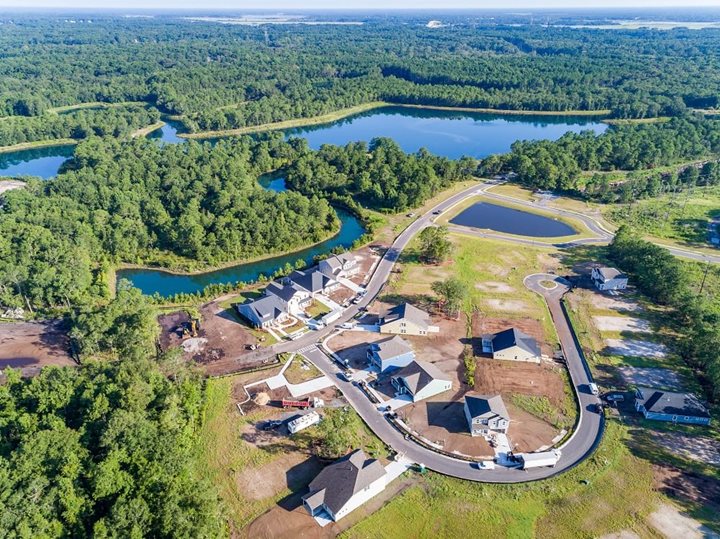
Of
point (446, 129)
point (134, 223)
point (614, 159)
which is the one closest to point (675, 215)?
point (614, 159)

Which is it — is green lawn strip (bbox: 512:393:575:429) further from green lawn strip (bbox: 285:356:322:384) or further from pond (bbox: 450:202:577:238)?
pond (bbox: 450:202:577:238)

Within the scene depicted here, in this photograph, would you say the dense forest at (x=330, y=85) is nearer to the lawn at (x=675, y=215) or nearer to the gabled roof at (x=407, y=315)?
the lawn at (x=675, y=215)

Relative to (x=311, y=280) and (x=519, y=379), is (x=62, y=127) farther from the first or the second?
(x=519, y=379)

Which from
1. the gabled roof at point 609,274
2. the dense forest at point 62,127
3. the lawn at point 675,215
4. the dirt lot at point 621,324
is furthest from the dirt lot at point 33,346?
the dense forest at point 62,127

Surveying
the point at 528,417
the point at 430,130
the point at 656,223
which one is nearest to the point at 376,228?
the point at 528,417

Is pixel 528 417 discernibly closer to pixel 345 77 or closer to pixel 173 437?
pixel 173 437

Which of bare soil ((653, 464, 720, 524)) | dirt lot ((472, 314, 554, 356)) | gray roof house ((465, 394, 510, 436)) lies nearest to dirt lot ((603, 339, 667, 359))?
dirt lot ((472, 314, 554, 356))
